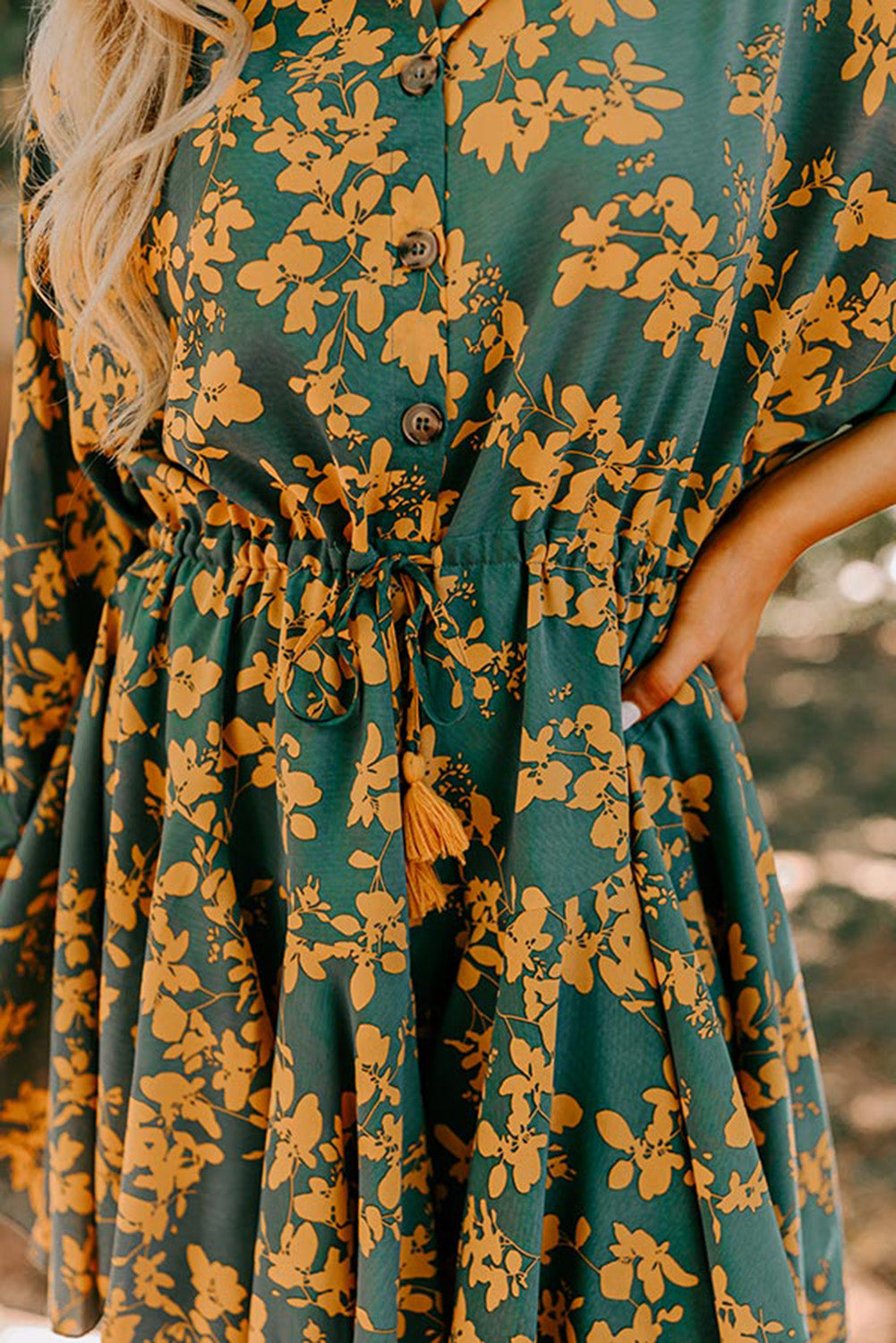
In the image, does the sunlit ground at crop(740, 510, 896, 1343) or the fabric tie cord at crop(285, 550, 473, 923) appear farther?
the sunlit ground at crop(740, 510, 896, 1343)

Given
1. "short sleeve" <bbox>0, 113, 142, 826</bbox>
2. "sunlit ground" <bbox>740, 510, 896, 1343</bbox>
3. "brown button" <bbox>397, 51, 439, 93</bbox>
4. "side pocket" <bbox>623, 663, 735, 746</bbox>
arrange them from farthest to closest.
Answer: "sunlit ground" <bbox>740, 510, 896, 1343</bbox> → "short sleeve" <bbox>0, 113, 142, 826</bbox> → "side pocket" <bbox>623, 663, 735, 746</bbox> → "brown button" <bbox>397, 51, 439, 93</bbox>

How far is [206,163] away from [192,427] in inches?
6.8

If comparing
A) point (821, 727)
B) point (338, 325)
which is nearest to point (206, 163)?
point (338, 325)

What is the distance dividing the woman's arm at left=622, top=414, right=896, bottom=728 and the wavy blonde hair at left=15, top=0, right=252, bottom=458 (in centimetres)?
43

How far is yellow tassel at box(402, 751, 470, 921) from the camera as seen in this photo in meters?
0.73

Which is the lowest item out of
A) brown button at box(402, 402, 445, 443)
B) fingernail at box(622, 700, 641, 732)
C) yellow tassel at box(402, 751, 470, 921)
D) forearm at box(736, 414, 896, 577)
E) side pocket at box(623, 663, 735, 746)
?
yellow tassel at box(402, 751, 470, 921)

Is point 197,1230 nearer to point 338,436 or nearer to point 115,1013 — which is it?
point 115,1013

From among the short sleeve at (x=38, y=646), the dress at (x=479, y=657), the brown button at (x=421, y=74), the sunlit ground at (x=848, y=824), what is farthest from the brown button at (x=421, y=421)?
the sunlit ground at (x=848, y=824)

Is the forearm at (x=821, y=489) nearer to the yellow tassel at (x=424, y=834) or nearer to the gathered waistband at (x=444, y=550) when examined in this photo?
the gathered waistband at (x=444, y=550)

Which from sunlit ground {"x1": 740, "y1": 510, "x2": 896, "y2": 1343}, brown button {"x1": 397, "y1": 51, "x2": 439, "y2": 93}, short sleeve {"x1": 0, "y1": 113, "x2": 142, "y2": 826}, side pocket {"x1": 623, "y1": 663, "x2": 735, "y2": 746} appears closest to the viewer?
brown button {"x1": 397, "y1": 51, "x2": 439, "y2": 93}

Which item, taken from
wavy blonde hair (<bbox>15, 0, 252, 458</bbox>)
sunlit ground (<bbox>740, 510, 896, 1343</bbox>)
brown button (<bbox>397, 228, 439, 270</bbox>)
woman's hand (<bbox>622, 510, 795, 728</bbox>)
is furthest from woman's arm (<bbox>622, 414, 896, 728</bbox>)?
sunlit ground (<bbox>740, 510, 896, 1343</bbox>)

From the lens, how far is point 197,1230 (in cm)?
85

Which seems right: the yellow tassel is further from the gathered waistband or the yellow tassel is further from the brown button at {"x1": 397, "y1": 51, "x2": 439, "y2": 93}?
the brown button at {"x1": 397, "y1": 51, "x2": 439, "y2": 93}

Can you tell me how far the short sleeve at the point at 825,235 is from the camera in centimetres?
73
